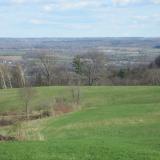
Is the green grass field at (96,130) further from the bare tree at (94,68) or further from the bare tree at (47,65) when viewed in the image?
the bare tree at (94,68)

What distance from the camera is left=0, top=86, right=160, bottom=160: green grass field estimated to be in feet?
47.4

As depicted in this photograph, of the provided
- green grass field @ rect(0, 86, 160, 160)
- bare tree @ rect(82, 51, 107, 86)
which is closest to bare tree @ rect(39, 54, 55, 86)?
bare tree @ rect(82, 51, 107, 86)

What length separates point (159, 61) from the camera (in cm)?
11831

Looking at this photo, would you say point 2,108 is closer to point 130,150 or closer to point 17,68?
point 17,68

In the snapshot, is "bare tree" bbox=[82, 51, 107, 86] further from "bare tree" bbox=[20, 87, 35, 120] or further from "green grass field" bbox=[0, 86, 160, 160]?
"bare tree" bbox=[20, 87, 35, 120]

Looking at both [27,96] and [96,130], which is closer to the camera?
[96,130]

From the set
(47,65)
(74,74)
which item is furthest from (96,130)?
(47,65)

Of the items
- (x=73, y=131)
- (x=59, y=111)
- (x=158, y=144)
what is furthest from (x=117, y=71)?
(x=158, y=144)

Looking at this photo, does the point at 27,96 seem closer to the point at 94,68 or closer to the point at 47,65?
the point at 47,65

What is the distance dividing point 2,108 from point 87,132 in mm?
30832

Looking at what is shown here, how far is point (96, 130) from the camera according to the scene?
29406 millimetres

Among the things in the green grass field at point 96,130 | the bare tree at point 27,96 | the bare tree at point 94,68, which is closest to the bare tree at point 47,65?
→ the bare tree at point 94,68

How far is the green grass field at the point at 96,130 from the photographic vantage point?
14445 millimetres

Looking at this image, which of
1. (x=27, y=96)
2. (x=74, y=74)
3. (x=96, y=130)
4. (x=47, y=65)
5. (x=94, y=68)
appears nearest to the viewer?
(x=96, y=130)
